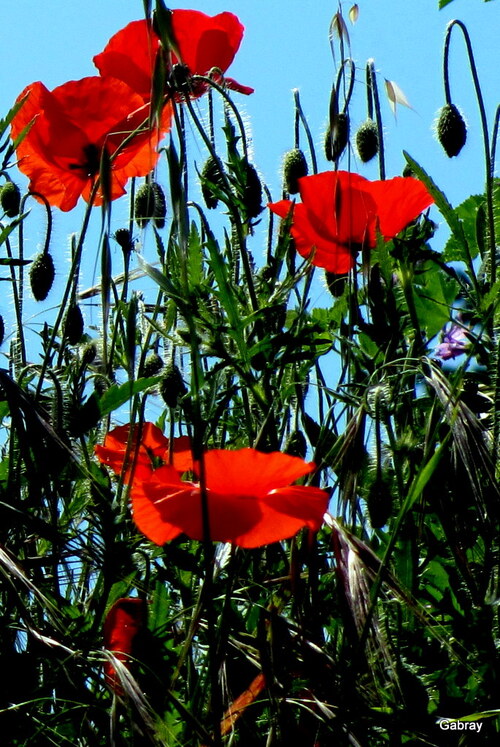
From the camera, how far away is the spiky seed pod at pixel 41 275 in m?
1.31

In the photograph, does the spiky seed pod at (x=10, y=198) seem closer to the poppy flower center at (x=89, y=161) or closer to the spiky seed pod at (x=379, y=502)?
the poppy flower center at (x=89, y=161)

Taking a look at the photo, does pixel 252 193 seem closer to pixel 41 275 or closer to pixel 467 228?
pixel 41 275

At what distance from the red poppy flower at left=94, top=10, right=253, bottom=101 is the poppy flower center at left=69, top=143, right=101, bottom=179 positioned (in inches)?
3.7

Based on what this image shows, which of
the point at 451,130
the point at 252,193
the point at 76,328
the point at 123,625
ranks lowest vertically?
the point at 123,625

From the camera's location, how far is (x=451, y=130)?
1381 mm

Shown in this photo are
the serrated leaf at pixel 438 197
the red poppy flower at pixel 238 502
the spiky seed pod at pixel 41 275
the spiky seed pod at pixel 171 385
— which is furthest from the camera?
the spiky seed pod at pixel 41 275

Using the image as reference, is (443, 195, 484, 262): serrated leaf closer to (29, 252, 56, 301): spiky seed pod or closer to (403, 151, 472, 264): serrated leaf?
(403, 151, 472, 264): serrated leaf

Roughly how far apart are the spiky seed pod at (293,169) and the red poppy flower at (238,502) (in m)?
0.56

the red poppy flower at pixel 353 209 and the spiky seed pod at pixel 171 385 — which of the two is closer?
the spiky seed pod at pixel 171 385

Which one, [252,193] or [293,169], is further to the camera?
[293,169]

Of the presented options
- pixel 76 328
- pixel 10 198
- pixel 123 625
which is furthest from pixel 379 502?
pixel 10 198

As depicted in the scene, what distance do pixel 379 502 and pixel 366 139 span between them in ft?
2.09

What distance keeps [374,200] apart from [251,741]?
0.60 meters

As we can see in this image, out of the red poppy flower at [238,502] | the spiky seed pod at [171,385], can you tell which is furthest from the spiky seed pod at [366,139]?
the red poppy flower at [238,502]
